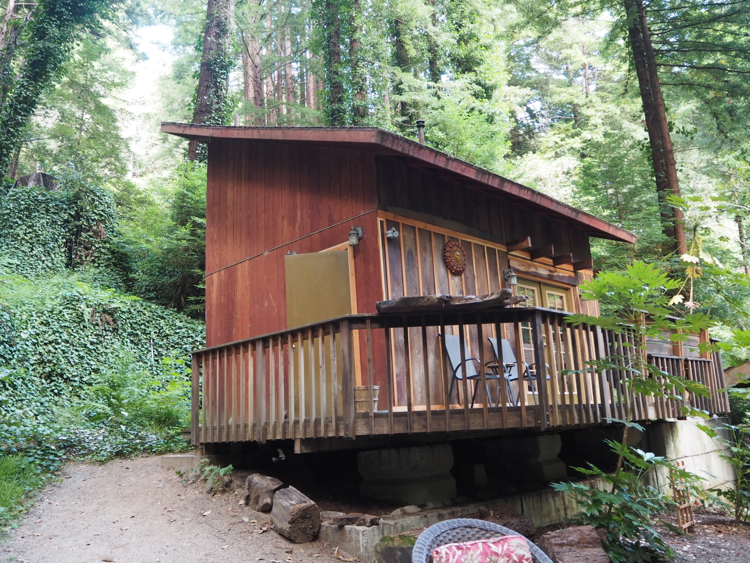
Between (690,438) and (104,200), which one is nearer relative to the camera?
(690,438)

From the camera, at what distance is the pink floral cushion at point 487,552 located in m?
3.60

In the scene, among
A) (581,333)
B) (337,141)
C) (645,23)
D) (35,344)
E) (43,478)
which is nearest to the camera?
(581,333)

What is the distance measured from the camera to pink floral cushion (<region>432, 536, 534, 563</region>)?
3604 millimetres

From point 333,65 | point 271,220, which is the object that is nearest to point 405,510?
point 271,220

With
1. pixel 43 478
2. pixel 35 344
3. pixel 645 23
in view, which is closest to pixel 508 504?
pixel 43 478

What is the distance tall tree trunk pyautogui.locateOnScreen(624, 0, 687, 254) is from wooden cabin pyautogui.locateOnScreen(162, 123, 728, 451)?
3274 mm

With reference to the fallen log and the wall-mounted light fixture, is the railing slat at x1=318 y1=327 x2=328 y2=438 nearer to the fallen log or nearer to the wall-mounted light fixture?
the fallen log

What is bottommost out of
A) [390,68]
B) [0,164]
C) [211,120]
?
[0,164]

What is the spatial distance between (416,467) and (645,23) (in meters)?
12.4

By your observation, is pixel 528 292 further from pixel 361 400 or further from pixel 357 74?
pixel 357 74

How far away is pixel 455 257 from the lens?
7.33 meters

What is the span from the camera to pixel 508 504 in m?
5.68

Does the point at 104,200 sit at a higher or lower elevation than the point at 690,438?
higher

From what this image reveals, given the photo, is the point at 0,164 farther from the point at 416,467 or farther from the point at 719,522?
the point at 719,522
